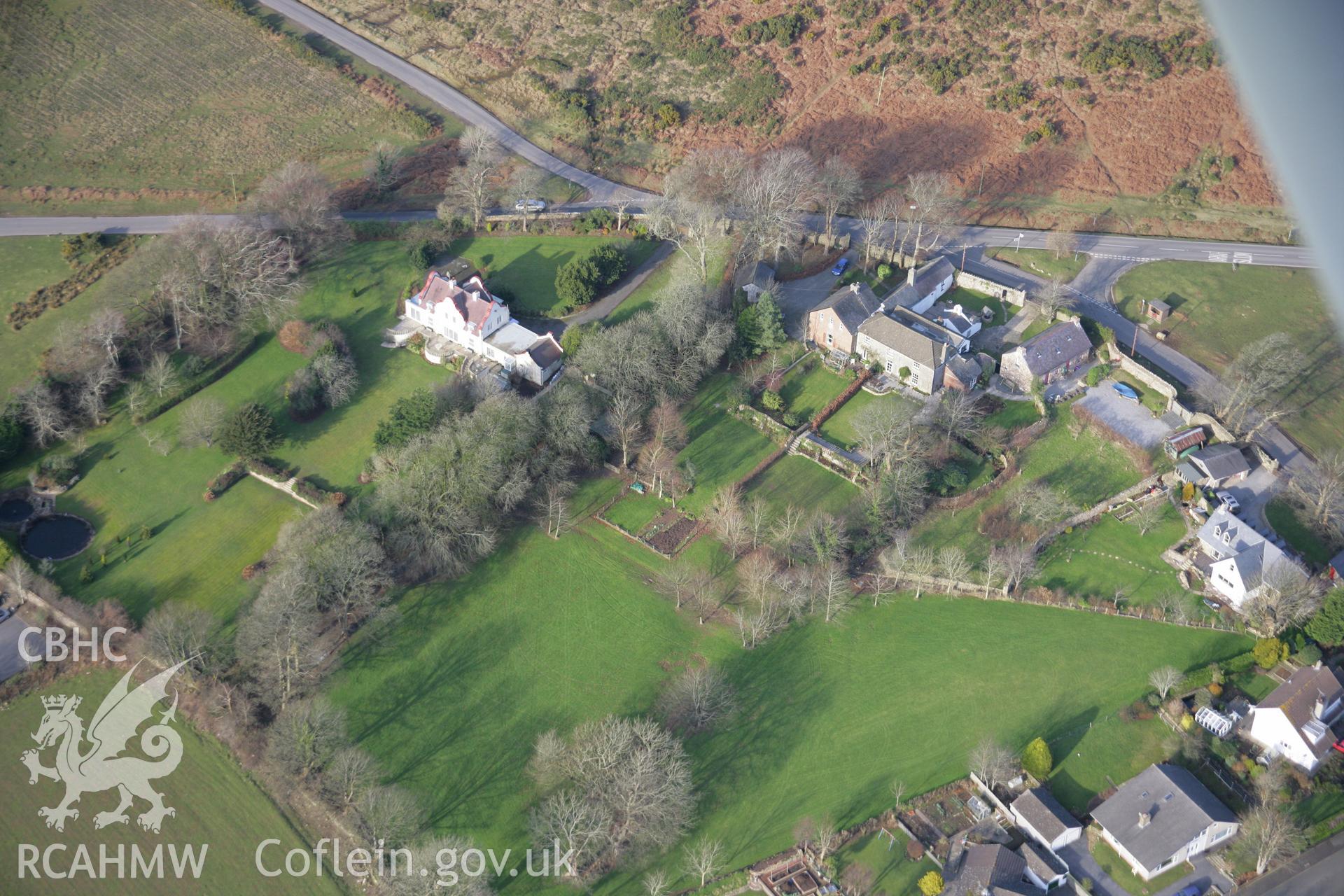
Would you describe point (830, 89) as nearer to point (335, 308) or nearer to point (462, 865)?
point (335, 308)

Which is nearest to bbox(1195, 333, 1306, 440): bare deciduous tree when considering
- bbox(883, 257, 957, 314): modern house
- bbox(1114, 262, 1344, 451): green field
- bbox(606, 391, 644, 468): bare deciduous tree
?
bbox(1114, 262, 1344, 451): green field

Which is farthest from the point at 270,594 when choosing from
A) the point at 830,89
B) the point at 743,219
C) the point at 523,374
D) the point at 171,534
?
the point at 830,89

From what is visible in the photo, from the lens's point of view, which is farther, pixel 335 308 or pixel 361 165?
pixel 361 165

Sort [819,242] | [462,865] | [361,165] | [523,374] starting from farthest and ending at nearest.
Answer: [361,165]
[819,242]
[523,374]
[462,865]

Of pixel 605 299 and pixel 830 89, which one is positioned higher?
pixel 830 89

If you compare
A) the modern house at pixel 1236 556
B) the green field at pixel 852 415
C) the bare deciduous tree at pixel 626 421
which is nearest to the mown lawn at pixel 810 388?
the green field at pixel 852 415

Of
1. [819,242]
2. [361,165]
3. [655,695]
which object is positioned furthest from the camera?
[361,165]
